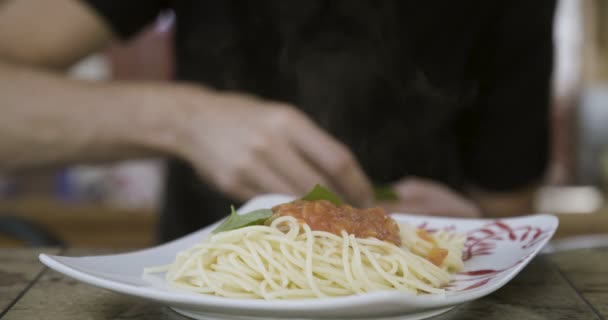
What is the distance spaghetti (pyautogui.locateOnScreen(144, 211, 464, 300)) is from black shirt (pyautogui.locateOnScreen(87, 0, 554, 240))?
80cm

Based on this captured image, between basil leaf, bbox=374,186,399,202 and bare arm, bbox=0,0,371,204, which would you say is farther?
basil leaf, bbox=374,186,399,202

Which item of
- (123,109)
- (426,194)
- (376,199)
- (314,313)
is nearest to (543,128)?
(426,194)

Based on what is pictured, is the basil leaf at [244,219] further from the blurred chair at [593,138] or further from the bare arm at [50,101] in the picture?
the blurred chair at [593,138]

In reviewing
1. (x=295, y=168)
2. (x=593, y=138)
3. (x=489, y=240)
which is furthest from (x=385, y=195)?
(x=593, y=138)

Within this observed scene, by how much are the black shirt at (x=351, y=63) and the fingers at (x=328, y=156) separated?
38cm

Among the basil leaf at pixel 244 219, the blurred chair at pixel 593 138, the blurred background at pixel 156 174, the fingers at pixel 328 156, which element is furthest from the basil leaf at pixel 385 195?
the blurred chair at pixel 593 138

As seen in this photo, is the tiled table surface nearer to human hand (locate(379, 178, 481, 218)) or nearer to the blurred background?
human hand (locate(379, 178, 481, 218))

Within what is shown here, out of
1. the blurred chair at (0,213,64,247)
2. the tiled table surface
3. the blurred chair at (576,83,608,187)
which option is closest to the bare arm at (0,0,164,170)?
the blurred chair at (0,213,64,247)

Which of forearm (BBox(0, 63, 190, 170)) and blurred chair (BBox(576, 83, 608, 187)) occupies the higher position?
blurred chair (BBox(576, 83, 608, 187))

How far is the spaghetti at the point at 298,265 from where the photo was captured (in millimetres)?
770

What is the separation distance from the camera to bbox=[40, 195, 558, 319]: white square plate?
0.62m

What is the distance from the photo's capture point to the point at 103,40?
1.62 meters

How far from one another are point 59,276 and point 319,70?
0.86 metres

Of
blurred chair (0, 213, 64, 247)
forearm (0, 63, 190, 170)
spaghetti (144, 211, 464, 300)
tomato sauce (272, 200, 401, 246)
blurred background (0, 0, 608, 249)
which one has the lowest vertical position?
spaghetti (144, 211, 464, 300)
